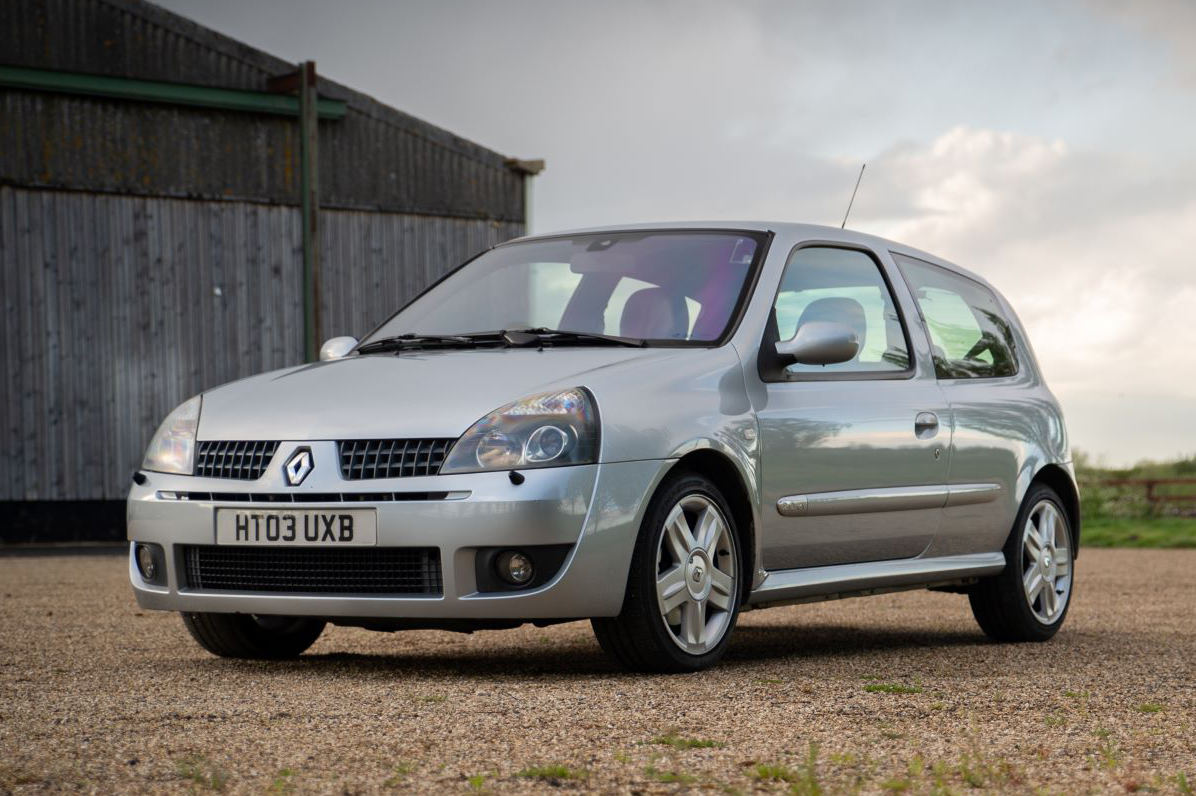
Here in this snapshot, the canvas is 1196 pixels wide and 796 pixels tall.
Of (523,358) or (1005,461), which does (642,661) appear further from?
(1005,461)

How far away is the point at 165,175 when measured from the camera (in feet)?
65.2

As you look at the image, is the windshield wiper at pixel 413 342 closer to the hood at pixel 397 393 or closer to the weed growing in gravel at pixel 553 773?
the hood at pixel 397 393

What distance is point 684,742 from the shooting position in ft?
13.2

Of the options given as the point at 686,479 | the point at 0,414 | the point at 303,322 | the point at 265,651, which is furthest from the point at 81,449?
the point at 686,479

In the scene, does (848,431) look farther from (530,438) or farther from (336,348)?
(336,348)

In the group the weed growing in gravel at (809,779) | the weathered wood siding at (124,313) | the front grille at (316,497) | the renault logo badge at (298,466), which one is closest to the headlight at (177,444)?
the front grille at (316,497)

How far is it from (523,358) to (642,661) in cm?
113

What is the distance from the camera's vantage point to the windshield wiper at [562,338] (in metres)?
5.90

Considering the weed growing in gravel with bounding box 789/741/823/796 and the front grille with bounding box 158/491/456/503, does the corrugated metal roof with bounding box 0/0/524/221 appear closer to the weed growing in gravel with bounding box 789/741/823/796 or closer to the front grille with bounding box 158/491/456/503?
the front grille with bounding box 158/491/456/503

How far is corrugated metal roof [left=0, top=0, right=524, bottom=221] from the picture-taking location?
19172mm

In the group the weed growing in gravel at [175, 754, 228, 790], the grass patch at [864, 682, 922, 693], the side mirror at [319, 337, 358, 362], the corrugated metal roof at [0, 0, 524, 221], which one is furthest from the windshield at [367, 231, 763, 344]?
the corrugated metal roof at [0, 0, 524, 221]

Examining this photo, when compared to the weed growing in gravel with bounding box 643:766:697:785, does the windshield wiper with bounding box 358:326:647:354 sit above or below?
above

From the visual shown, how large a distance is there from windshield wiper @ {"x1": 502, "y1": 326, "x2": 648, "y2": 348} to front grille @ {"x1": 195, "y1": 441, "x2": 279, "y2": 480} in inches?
40.6

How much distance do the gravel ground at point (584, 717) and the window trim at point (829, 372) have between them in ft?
3.52
